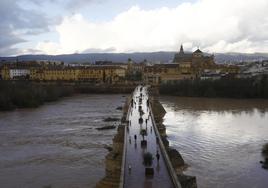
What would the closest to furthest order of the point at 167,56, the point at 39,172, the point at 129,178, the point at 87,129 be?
the point at 129,178 → the point at 39,172 → the point at 87,129 → the point at 167,56

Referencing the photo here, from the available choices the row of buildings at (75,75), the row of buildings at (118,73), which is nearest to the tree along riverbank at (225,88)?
the row of buildings at (118,73)

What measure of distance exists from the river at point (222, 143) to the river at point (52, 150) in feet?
9.58

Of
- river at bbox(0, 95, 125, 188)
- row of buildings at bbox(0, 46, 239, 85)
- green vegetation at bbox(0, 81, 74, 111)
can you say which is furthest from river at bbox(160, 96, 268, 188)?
row of buildings at bbox(0, 46, 239, 85)

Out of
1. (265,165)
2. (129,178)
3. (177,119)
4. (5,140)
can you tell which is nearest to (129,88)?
(177,119)

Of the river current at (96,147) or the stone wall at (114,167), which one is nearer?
the stone wall at (114,167)

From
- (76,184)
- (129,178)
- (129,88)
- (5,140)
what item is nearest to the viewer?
(129,178)

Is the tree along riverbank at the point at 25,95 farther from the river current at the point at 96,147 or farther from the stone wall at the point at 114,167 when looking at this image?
the stone wall at the point at 114,167

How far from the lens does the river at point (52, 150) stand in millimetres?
12383

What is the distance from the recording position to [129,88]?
2172 inches

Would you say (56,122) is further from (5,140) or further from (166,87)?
(166,87)

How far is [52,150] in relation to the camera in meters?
16.4

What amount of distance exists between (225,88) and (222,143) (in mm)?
26512

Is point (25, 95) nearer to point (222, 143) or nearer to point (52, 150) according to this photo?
point (52, 150)

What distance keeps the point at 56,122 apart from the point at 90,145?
7.69 meters
